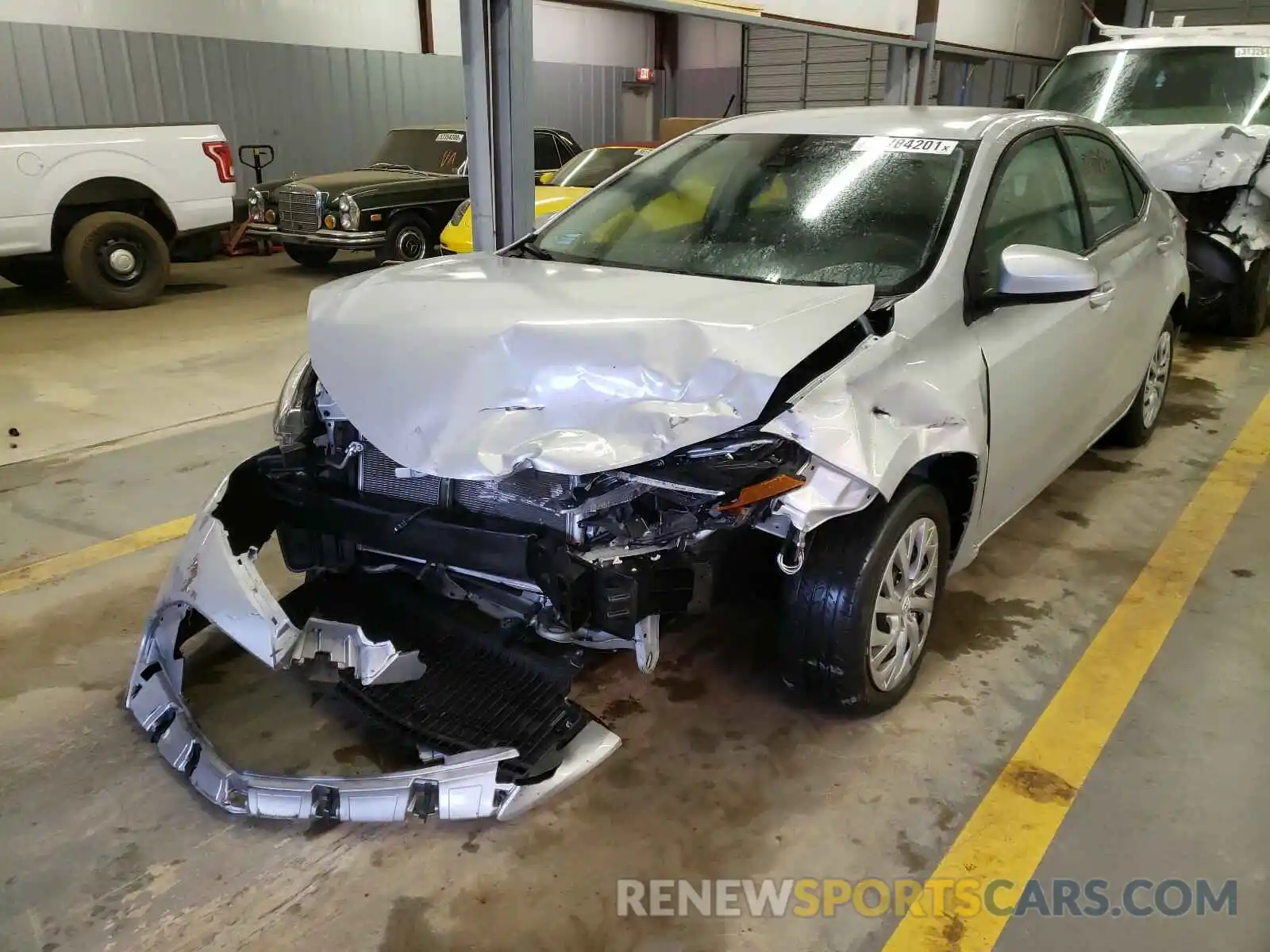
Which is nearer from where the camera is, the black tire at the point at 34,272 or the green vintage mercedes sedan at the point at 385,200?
the black tire at the point at 34,272

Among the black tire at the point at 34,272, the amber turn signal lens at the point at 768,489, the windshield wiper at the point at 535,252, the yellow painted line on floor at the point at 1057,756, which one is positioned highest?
the windshield wiper at the point at 535,252

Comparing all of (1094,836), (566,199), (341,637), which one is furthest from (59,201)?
(1094,836)

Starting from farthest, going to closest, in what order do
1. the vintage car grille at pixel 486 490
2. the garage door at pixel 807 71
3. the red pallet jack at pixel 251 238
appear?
1. the garage door at pixel 807 71
2. the red pallet jack at pixel 251 238
3. the vintage car grille at pixel 486 490

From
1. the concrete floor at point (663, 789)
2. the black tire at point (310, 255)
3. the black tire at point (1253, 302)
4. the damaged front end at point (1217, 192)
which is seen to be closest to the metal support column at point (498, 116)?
the concrete floor at point (663, 789)

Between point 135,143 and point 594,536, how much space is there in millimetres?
7662

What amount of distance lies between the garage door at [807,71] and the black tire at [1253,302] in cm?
611

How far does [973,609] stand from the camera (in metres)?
3.19

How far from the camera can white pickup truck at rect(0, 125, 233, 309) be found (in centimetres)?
755

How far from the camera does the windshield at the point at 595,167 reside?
8.56 meters

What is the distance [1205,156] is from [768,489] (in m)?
5.25

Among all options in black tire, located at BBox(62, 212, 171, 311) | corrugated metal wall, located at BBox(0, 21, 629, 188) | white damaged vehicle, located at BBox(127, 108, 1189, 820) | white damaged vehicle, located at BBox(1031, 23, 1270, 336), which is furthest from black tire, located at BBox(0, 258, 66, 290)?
white damaged vehicle, located at BBox(1031, 23, 1270, 336)

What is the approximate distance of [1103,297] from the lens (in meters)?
3.33

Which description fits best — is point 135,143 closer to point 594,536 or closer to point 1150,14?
point 594,536

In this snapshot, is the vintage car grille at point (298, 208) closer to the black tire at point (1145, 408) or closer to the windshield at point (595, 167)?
the windshield at point (595, 167)
